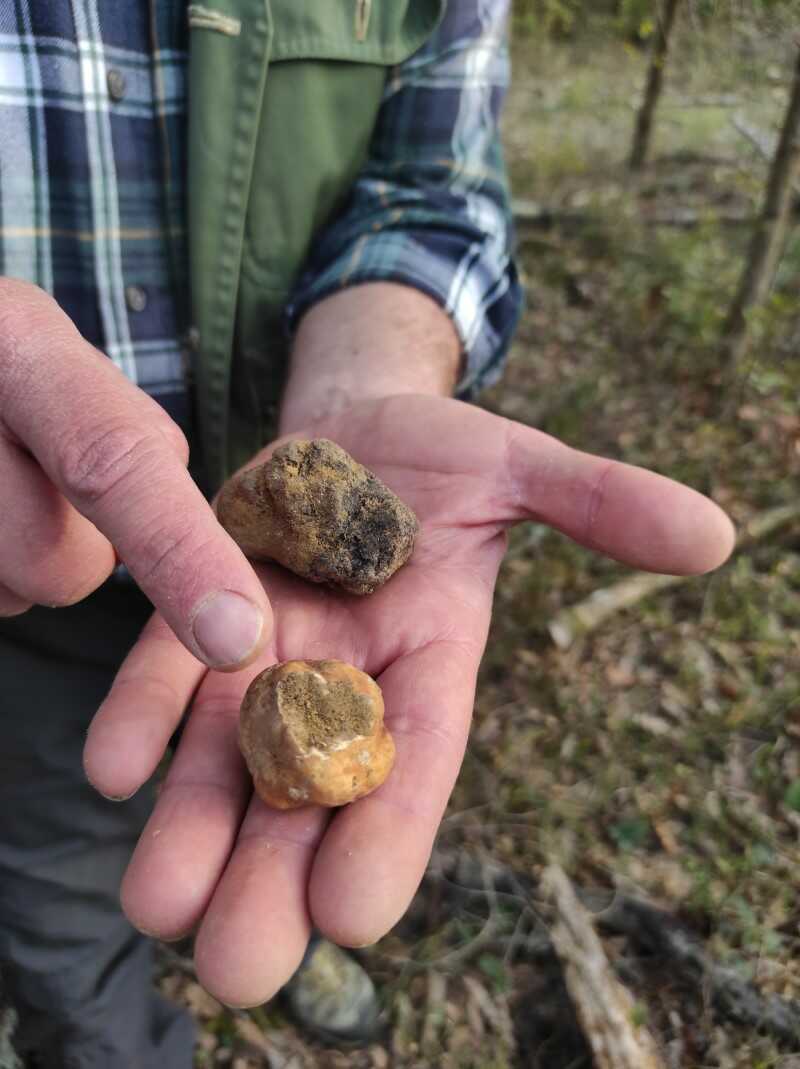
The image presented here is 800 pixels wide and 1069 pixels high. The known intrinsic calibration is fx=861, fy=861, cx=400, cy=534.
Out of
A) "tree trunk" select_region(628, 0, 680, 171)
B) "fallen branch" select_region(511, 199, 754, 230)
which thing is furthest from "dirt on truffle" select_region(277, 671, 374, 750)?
"tree trunk" select_region(628, 0, 680, 171)

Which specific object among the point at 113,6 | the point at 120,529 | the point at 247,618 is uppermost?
the point at 113,6

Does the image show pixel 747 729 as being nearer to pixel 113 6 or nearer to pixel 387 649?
pixel 387 649

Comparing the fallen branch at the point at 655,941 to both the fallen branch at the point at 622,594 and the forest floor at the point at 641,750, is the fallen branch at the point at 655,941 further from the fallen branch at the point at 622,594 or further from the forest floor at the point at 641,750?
the fallen branch at the point at 622,594

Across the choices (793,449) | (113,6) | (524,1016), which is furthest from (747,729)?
(113,6)

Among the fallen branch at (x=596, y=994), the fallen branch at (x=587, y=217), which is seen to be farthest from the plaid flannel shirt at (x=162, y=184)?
the fallen branch at (x=587, y=217)

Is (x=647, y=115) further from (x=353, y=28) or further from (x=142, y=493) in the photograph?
(x=142, y=493)
